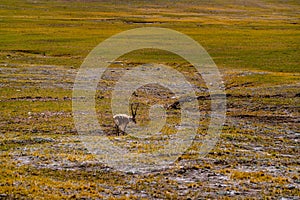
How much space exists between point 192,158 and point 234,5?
601ft

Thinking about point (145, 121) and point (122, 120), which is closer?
point (122, 120)

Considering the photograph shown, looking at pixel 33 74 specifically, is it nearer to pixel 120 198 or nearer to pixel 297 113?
pixel 297 113

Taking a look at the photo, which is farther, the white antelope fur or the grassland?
the white antelope fur

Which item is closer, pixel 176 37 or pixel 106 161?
pixel 106 161

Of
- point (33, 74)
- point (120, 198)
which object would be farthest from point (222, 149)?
point (33, 74)

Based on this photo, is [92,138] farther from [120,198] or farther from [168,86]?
[168,86]

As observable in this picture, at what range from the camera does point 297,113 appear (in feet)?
111

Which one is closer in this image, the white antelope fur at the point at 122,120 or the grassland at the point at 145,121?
the grassland at the point at 145,121

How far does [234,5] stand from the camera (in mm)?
199750

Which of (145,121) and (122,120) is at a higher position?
(122,120)

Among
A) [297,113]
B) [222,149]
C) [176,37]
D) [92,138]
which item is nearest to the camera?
[222,149]

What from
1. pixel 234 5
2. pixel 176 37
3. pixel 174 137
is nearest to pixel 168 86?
pixel 174 137

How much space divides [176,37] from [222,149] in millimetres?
57321

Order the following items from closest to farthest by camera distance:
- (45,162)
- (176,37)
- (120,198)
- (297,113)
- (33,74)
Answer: (120,198), (45,162), (297,113), (33,74), (176,37)
